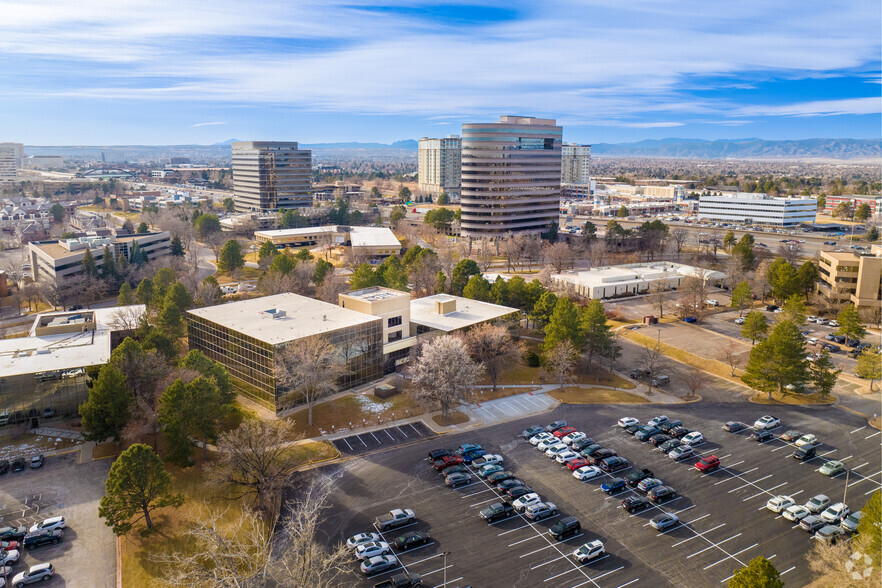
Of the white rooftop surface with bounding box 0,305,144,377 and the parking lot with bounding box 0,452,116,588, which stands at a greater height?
the white rooftop surface with bounding box 0,305,144,377

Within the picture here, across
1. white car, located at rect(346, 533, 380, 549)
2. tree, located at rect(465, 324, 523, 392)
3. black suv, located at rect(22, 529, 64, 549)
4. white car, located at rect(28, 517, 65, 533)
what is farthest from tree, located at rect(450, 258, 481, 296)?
black suv, located at rect(22, 529, 64, 549)

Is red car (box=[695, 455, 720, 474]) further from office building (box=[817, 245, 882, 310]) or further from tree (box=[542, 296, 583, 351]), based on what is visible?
office building (box=[817, 245, 882, 310])

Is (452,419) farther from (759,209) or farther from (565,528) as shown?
(759,209)

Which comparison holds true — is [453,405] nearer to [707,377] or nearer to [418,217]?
[707,377]

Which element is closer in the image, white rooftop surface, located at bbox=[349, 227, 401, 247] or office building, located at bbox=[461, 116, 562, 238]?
white rooftop surface, located at bbox=[349, 227, 401, 247]

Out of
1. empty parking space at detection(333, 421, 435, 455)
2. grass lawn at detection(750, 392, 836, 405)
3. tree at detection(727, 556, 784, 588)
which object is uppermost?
tree at detection(727, 556, 784, 588)

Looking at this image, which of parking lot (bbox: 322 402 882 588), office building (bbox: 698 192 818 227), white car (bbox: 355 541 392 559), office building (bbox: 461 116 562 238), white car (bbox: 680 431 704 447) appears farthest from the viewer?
office building (bbox: 698 192 818 227)

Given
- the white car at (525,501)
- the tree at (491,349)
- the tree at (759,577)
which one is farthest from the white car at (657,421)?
the tree at (759,577)
